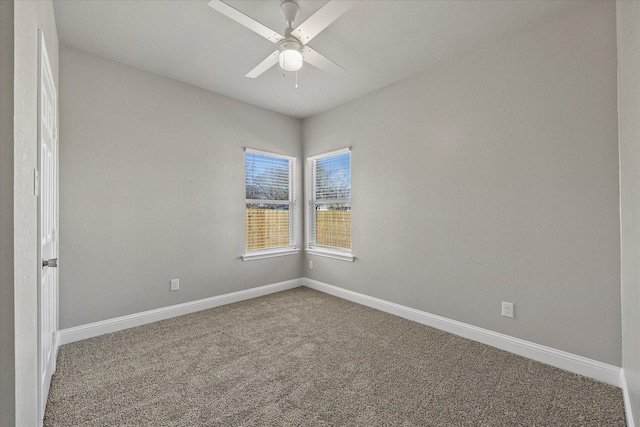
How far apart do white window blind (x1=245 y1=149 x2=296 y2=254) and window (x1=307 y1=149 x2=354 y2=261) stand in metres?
0.32

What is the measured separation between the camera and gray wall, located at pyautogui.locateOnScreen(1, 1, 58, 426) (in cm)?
86

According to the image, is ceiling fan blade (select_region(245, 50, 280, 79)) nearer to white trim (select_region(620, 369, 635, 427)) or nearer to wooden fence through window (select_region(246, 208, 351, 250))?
wooden fence through window (select_region(246, 208, 351, 250))

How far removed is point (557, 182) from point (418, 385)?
178cm

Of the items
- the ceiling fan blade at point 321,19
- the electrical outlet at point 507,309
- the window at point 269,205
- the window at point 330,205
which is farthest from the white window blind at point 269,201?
the electrical outlet at point 507,309

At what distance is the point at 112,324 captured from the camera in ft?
8.98

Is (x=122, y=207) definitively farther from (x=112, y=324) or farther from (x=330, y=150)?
(x=330, y=150)

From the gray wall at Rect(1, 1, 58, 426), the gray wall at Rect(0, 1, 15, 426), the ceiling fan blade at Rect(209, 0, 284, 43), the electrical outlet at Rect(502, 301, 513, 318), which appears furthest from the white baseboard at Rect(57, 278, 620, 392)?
the ceiling fan blade at Rect(209, 0, 284, 43)

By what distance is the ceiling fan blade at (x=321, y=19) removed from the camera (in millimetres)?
1612

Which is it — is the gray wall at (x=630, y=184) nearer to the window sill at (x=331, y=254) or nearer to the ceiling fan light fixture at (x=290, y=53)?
the ceiling fan light fixture at (x=290, y=53)

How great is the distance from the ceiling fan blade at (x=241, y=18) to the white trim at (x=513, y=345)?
110 inches

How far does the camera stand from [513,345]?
2363 mm

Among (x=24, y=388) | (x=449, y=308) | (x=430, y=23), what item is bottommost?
(x=449, y=308)

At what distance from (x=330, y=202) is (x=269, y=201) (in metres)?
0.86

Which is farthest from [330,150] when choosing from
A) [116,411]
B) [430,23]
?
[116,411]
